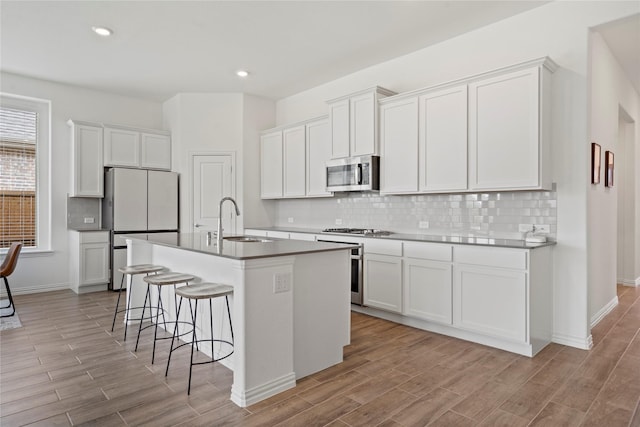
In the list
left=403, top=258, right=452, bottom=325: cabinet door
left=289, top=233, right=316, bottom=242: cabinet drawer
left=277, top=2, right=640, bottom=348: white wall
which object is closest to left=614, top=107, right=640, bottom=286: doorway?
left=277, top=2, right=640, bottom=348: white wall

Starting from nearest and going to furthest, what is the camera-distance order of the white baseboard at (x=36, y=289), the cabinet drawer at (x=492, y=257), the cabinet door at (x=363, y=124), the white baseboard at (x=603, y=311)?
the cabinet drawer at (x=492, y=257), the white baseboard at (x=603, y=311), the cabinet door at (x=363, y=124), the white baseboard at (x=36, y=289)

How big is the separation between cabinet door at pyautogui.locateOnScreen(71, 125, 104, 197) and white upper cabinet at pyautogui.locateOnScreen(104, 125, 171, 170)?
0.37 feet

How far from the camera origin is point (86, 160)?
5574 mm

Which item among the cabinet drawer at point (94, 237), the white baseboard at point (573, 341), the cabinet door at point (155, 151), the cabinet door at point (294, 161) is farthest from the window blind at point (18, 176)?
the white baseboard at point (573, 341)

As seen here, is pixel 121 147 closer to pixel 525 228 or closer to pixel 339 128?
pixel 339 128

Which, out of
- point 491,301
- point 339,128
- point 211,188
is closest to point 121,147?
point 211,188

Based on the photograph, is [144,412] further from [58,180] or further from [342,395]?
[58,180]

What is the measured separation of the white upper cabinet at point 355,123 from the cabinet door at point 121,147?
3194 millimetres

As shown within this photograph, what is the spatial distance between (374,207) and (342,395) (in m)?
2.90

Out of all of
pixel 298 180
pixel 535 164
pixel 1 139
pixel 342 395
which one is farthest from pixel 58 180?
pixel 535 164

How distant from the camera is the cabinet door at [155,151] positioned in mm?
6035

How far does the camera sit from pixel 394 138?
431 cm

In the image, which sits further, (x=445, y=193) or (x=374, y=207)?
(x=374, y=207)

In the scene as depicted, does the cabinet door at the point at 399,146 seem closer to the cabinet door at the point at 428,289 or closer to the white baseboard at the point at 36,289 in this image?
the cabinet door at the point at 428,289
